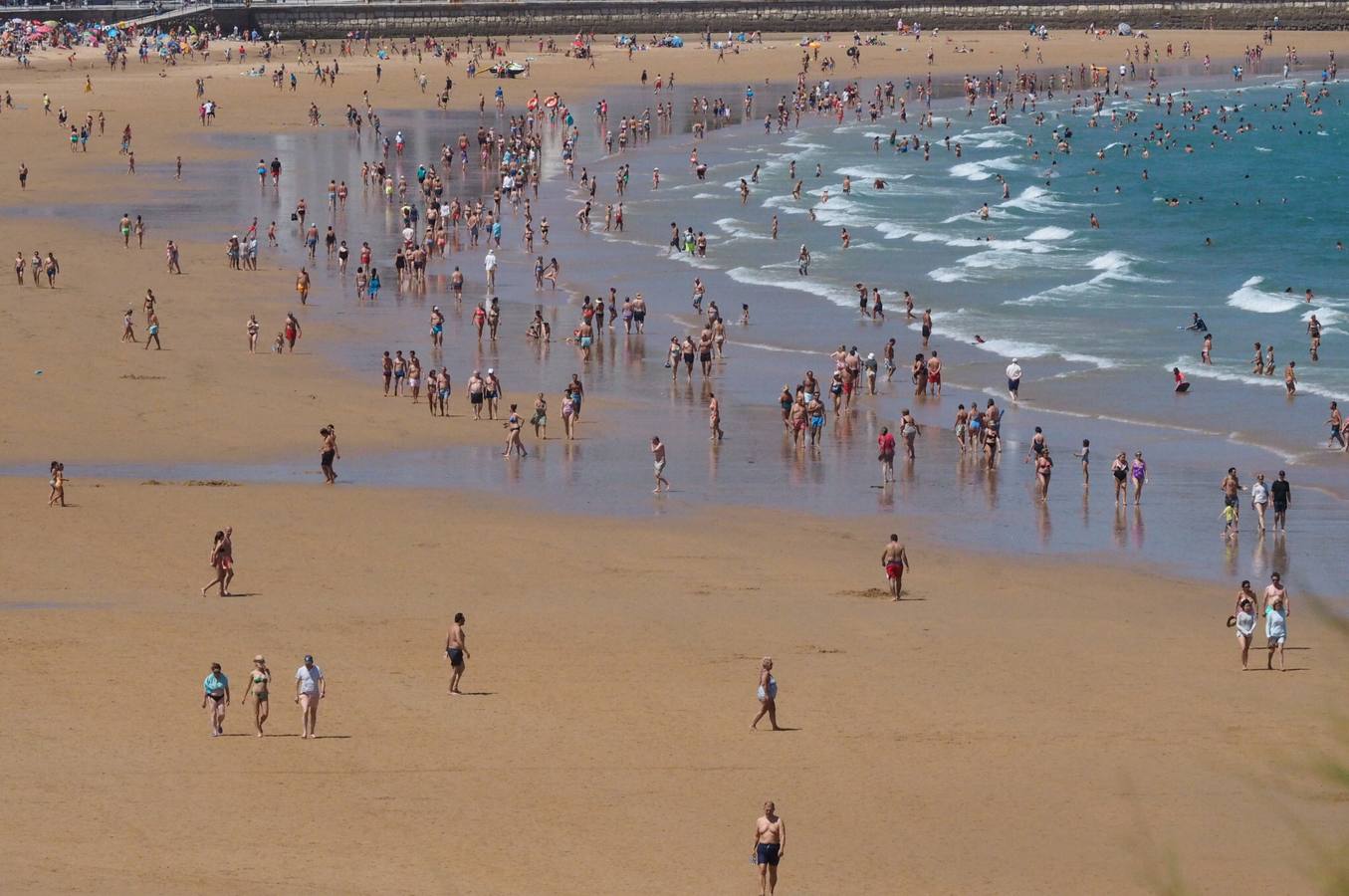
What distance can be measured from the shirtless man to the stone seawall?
322 feet

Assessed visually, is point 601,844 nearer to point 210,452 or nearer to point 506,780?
point 506,780

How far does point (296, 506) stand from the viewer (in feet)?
85.4

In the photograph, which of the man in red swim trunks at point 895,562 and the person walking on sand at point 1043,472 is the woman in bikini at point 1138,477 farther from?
the man in red swim trunks at point 895,562

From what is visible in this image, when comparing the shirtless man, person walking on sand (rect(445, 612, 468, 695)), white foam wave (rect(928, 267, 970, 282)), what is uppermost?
the shirtless man

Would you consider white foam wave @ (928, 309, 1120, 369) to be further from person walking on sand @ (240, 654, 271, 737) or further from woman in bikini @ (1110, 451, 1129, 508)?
person walking on sand @ (240, 654, 271, 737)

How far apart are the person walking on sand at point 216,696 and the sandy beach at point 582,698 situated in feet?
0.54

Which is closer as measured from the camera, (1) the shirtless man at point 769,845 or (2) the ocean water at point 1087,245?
(1) the shirtless man at point 769,845

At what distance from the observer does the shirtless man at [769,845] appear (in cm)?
1366

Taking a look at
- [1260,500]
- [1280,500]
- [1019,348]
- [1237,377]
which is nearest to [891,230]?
[1019,348]

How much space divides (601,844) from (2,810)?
4465 mm

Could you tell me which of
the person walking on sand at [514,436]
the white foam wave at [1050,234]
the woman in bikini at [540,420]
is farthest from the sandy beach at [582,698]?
the white foam wave at [1050,234]

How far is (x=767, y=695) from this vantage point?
1731 centimetres

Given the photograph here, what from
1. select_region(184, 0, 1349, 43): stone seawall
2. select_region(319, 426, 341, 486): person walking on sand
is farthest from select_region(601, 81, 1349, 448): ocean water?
select_region(184, 0, 1349, 43): stone seawall

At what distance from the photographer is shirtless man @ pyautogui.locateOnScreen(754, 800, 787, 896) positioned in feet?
44.8
